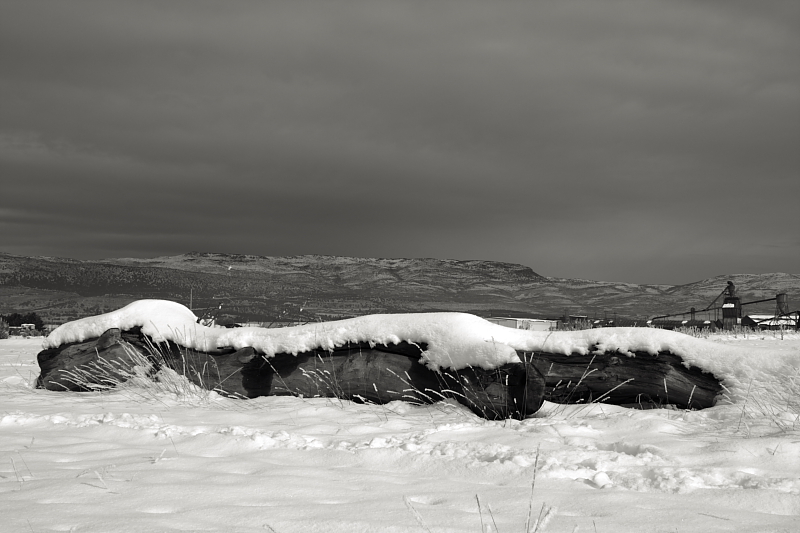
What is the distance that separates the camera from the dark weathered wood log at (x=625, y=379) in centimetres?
556

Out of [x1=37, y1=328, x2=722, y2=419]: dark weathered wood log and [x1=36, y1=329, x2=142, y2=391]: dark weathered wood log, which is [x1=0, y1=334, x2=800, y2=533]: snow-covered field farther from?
[x1=36, y1=329, x2=142, y2=391]: dark weathered wood log

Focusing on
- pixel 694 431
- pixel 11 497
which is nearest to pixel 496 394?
pixel 694 431

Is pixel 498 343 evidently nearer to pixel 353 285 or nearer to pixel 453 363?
pixel 453 363

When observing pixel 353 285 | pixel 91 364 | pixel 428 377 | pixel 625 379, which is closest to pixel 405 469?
pixel 428 377

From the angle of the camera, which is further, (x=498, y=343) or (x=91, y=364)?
(x=91, y=364)

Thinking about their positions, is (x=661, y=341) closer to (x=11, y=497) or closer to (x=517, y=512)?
(x=517, y=512)

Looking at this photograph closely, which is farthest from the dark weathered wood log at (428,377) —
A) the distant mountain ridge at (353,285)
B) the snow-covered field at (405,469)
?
the distant mountain ridge at (353,285)

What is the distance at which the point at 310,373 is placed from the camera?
21.0 feet

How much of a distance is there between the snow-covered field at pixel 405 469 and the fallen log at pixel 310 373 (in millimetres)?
299

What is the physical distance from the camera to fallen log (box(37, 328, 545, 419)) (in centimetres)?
538

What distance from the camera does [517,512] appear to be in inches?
107

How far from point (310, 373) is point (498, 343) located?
2029mm

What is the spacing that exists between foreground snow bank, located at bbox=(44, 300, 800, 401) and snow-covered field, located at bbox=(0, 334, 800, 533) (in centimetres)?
17

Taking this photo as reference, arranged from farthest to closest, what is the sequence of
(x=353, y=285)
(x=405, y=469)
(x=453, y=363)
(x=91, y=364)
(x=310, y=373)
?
(x=353, y=285), (x=91, y=364), (x=310, y=373), (x=453, y=363), (x=405, y=469)
